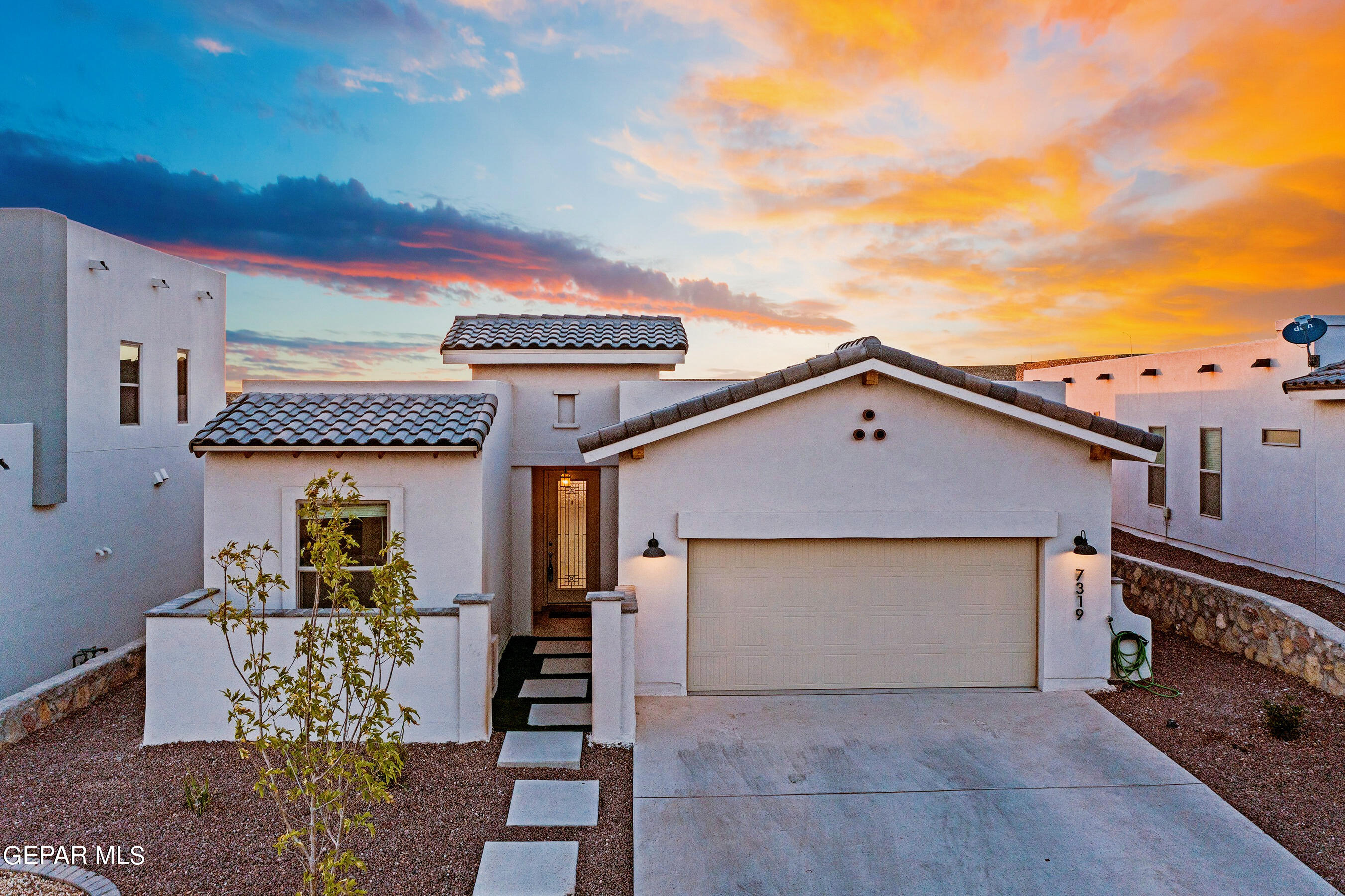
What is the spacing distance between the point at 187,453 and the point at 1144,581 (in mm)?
20386

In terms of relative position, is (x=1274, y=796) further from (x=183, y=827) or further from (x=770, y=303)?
(x=770, y=303)

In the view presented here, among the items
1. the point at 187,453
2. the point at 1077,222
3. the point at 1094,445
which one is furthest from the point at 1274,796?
the point at 187,453

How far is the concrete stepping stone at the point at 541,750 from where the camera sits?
22.3ft

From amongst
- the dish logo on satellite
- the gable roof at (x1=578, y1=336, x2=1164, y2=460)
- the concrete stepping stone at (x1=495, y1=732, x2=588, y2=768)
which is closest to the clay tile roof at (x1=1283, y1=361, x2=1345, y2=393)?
the gable roof at (x1=578, y1=336, x2=1164, y2=460)

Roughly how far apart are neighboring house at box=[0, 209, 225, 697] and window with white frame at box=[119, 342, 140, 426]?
24 millimetres

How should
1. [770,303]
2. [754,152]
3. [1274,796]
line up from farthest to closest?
[770,303] < [754,152] < [1274,796]

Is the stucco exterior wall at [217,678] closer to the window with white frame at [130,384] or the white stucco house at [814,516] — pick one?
the white stucco house at [814,516]

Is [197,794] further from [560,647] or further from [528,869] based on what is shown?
[560,647]

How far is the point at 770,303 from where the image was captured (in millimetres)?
20531

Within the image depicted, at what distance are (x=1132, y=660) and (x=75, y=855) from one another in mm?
12516

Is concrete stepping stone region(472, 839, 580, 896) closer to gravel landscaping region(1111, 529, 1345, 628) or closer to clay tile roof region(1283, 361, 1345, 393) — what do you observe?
gravel landscaping region(1111, 529, 1345, 628)

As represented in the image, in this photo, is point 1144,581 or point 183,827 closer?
point 183,827

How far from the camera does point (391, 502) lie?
27.2ft

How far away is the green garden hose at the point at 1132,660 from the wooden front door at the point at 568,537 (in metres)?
8.90
